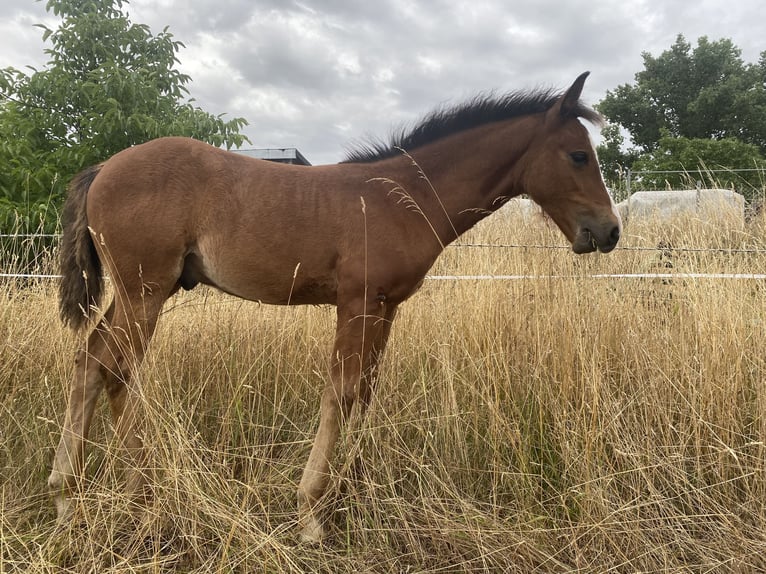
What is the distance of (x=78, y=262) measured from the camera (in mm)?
2312

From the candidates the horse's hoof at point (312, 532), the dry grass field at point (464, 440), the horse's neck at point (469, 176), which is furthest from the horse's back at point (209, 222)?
the horse's hoof at point (312, 532)

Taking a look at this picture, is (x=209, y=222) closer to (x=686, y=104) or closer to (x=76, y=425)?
(x=76, y=425)

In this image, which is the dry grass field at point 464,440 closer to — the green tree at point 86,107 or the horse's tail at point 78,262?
the horse's tail at point 78,262

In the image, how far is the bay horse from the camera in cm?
210

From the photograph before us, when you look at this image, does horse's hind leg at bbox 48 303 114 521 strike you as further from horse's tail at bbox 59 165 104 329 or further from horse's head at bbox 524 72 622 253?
horse's head at bbox 524 72 622 253

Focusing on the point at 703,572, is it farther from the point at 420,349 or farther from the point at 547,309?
Answer: the point at 420,349

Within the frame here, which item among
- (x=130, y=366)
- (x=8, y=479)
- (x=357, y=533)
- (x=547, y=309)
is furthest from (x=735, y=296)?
(x=8, y=479)

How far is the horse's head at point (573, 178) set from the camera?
2150 mm

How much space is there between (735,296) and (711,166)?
66.8 ft

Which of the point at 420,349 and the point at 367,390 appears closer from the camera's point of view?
the point at 367,390

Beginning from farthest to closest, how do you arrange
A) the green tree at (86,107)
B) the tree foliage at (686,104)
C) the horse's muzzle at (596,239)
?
the tree foliage at (686,104)
the green tree at (86,107)
the horse's muzzle at (596,239)

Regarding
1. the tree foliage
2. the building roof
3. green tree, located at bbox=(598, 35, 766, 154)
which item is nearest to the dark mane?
the building roof

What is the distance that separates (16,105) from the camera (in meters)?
6.80

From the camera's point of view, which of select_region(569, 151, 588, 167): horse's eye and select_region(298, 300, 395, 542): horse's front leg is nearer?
select_region(298, 300, 395, 542): horse's front leg
